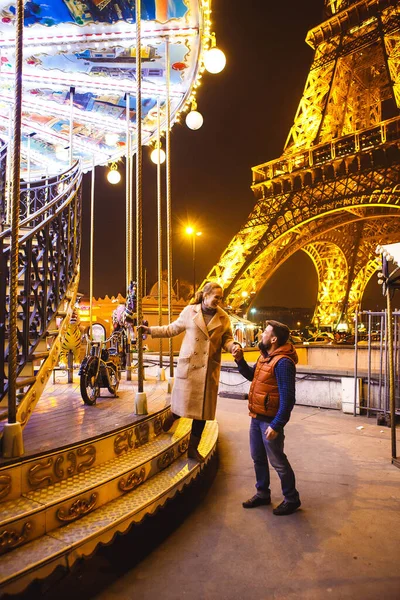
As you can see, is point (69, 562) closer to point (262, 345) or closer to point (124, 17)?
point (262, 345)

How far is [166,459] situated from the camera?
3.55 m

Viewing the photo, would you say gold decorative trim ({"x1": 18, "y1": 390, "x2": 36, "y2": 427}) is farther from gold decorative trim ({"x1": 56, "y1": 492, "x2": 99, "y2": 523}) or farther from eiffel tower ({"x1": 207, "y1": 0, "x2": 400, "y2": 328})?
eiffel tower ({"x1": 207, "y1": 0, "x2": 400, "y2": 328})

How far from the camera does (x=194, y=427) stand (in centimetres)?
365

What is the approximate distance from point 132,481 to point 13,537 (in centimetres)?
103

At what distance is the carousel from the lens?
2393 mm

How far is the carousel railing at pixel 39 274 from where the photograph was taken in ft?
9.34

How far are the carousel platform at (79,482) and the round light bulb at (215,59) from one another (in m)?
4.99

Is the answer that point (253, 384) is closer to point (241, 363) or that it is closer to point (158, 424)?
point (241, 363)

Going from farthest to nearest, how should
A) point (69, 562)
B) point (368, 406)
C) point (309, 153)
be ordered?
1. point (309, 153)
2. point (368, 406)
3. point (69, 562)

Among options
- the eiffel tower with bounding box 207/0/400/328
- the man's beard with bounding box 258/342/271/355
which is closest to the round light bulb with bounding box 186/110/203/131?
the man's beard with bounding box 258/342/271/355

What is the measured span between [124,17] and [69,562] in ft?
20.4

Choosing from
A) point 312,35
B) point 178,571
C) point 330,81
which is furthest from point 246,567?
point 312,35

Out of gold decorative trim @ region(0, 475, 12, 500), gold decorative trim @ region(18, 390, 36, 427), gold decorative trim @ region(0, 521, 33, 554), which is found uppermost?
gold decorative trim @ region(18, 390, 36, 427)

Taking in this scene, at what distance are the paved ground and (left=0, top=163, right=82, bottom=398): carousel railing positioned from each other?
5.06 ft
